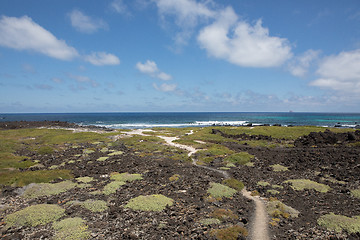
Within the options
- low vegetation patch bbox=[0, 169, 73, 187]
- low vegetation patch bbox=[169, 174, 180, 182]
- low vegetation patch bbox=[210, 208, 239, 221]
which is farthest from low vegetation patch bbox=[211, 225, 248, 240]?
low vegetation patch bbox=[0, 169, 73, 187]

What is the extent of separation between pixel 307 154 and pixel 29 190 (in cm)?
4292

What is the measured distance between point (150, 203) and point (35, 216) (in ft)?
28.4

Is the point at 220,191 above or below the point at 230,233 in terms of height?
below

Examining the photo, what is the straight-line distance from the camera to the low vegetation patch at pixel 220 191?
19.7 meters

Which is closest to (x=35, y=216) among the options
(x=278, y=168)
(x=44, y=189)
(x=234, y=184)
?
(x=44, y=189)

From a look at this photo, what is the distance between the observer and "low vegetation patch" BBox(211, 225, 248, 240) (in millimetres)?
12742

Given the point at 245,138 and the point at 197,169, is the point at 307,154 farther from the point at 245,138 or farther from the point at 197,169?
the point at 245,138

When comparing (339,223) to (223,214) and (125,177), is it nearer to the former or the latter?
(223,214)

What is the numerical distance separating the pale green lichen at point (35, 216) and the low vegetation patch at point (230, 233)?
11.9 metres

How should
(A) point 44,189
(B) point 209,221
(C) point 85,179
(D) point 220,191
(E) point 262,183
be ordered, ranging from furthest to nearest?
(C) point 85,179 → (E) point 262,183 → (D) point 220,191 → (A) point 44,189 → (B) point 209,221

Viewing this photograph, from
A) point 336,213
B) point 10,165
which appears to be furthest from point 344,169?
point 10,165

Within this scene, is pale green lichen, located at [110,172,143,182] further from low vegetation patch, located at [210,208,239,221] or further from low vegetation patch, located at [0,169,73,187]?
low vegetation patch, located at [210,208,239,221]

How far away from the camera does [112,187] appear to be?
68.5 feet

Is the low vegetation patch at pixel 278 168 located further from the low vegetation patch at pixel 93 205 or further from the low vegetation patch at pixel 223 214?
the low vegetation patch at pixel 93 205
